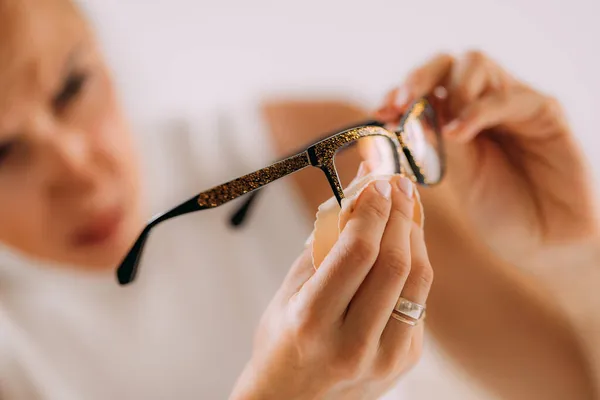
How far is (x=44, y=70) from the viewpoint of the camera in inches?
20.1

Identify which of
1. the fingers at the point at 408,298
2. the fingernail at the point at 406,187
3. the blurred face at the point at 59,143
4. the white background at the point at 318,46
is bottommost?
the fingers at the point at 408,298

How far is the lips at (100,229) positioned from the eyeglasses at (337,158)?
0.70ft

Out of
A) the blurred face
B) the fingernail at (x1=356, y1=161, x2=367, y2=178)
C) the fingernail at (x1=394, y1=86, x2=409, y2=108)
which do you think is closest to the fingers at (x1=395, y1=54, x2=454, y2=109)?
the fingernail at (x1=394, y1=86, x2=409, y2=108)

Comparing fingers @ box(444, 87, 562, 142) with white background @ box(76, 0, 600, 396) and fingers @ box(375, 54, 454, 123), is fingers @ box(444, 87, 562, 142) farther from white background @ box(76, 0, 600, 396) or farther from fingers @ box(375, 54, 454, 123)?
white background @ box(76, 0, 600, 396)

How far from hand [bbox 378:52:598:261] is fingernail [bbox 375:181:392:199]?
186 millimetres

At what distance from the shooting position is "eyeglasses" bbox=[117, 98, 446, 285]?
1.09 ft

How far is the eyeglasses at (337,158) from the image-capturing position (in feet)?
1.09

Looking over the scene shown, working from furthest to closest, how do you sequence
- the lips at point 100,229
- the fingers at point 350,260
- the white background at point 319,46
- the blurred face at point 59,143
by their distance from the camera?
the white background at point 319,46
the lips at point 100,229
the blurred face at point 59,143
the fingers at point 350,260

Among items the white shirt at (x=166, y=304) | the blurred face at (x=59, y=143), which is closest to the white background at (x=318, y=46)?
the white shirt at (x=166, y=304)

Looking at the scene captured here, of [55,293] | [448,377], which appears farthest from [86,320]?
[448,377]

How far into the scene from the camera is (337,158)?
1.22 feet

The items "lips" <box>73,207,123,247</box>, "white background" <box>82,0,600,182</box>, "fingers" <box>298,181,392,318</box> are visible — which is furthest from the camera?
"white background" <box>82,0,600,182</box>

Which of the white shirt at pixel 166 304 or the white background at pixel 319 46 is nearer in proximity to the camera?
the white shirt at pixel 166 304

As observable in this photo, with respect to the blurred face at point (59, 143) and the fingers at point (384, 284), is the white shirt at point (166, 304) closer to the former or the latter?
the blurred face at point (59, 143)
